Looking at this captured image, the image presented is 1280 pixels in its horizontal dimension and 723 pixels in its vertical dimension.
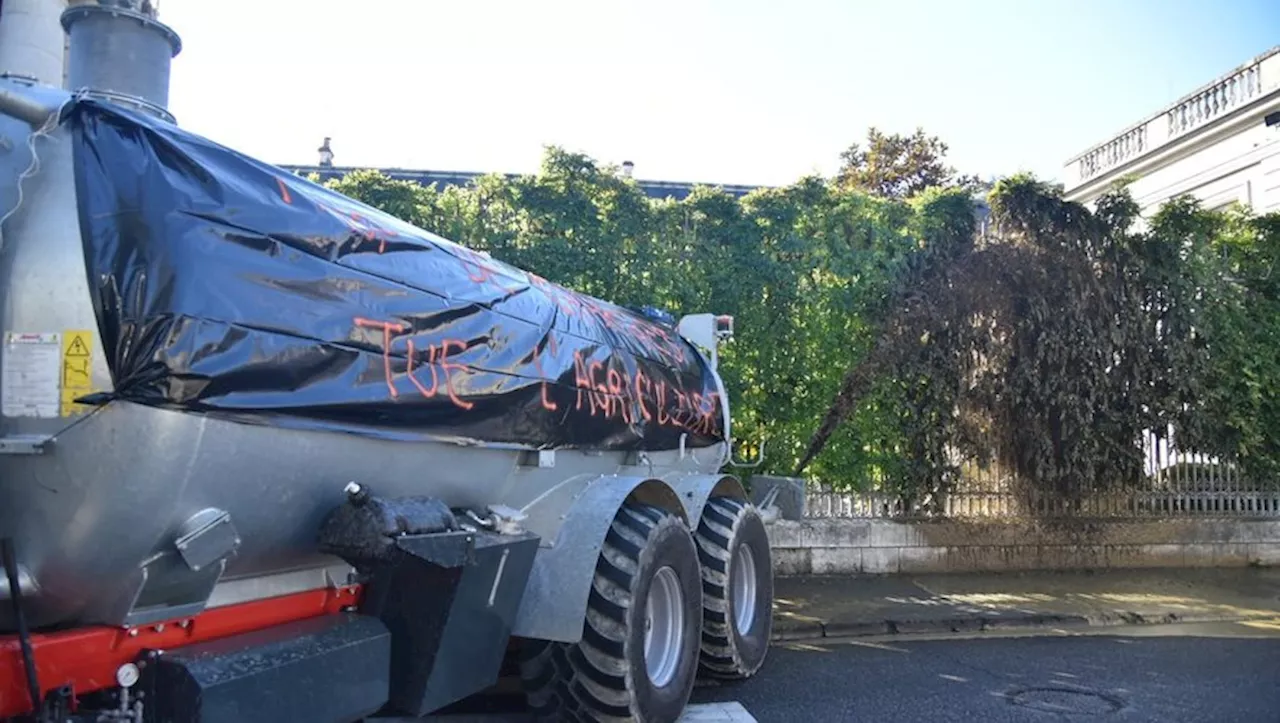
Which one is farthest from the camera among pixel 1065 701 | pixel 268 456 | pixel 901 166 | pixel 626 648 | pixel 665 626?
pixel 901 166

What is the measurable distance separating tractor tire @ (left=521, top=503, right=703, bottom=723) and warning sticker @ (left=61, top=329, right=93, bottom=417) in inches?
96.9

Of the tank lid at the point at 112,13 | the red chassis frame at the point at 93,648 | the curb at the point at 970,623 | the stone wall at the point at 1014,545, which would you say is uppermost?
the tank lid at the point at 112,13

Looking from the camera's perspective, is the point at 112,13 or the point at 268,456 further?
the point at 112,13

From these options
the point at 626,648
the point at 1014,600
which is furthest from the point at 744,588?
the point at 1014,600

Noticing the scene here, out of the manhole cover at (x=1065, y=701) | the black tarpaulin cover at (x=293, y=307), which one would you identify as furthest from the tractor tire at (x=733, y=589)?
the manhole cover at (x=1065, y=701)

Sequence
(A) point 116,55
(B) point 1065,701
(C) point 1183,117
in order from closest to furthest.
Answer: (A) point 116,55, (B) point 1065,701, (C) point 1183,117

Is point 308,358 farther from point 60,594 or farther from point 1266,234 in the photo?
point 1266,234

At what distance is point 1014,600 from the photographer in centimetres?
901

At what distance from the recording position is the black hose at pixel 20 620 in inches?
105

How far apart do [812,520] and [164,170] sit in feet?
27.1

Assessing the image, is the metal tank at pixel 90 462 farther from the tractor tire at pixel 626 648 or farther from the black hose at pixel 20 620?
the tractor tire at pixel 626 648

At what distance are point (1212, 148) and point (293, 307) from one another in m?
17.5

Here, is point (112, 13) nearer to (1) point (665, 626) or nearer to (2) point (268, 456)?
(2) point (268, 456)

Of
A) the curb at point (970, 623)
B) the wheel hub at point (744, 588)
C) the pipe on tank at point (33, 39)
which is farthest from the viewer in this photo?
the curb at point (970, 623)
